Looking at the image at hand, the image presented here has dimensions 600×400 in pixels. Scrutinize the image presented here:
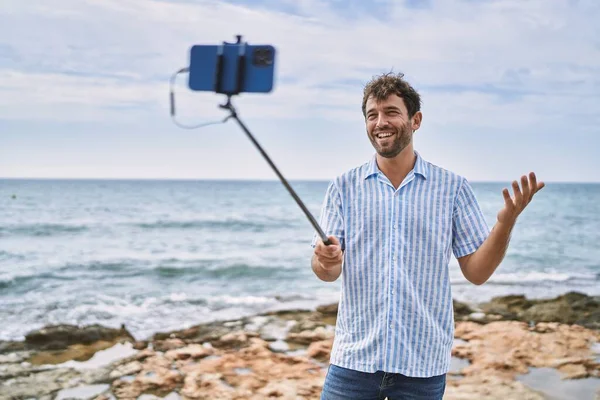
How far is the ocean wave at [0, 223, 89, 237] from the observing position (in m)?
24.8

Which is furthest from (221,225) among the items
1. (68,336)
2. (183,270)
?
(68,336)

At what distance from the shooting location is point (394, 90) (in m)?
2.33

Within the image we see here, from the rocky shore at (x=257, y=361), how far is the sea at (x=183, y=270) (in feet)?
2.82

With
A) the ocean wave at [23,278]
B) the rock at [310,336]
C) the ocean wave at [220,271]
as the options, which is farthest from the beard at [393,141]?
the ocean wave at [23,278]

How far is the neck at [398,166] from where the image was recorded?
240 cm

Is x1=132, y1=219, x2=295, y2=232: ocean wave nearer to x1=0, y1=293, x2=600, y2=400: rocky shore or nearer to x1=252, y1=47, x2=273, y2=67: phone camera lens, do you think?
x1=0, y1=293, x2=600, y2=400: rocky shore

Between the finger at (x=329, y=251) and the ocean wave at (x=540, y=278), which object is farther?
the ocean wave at (x=540, y=278)

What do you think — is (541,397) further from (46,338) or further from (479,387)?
(46,338)

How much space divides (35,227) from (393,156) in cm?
2753

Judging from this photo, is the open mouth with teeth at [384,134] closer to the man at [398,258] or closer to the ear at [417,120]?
the man at [398,258]

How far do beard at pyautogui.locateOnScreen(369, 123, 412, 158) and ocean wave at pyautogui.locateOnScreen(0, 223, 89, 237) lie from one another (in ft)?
78.8

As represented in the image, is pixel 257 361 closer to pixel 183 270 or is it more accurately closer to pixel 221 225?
pixel 183 270

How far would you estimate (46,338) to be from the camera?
835cm

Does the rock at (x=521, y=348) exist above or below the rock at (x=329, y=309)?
above
